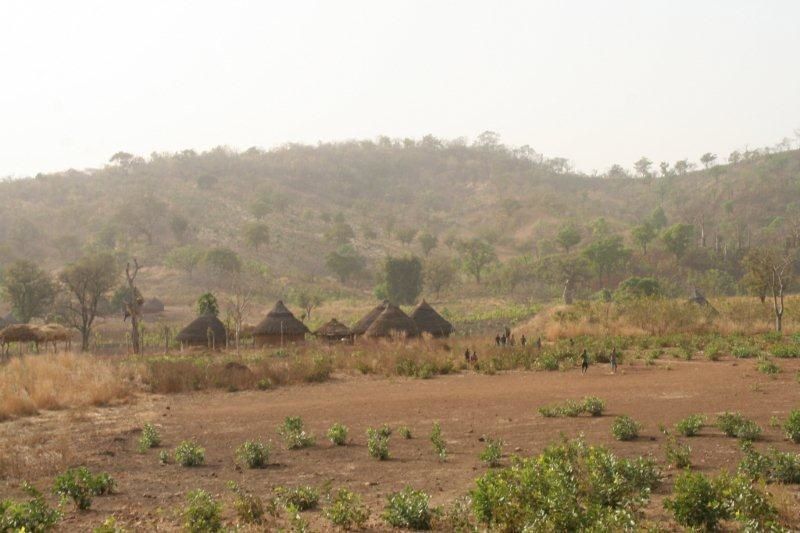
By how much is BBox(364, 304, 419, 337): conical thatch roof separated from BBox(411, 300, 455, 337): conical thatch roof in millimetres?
933

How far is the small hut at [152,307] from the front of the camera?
178ft

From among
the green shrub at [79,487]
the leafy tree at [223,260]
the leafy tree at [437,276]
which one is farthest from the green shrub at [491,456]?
the leafy tree at [223,260]

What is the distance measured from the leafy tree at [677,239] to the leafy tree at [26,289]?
51165mm

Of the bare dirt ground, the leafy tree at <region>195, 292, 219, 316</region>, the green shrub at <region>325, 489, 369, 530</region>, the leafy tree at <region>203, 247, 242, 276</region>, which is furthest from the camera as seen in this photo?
the leafy tree at <region>203, 247, 242, 276</region>

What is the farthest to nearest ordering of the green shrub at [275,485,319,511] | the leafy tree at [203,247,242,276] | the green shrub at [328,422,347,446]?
the leafy tree at [203,247,242,276], the green shrub at [328,422,347,446], the green shrub at [275,485,319,511]

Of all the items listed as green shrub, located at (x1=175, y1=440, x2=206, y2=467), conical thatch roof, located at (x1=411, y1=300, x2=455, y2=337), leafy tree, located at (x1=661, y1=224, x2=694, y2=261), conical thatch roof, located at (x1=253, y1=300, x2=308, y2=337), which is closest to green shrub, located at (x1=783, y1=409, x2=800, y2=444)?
green shrub, located at (x1=175, y1=440, x2=206, y2=467)

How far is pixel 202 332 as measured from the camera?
36.2 m

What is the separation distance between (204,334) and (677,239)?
4674cm

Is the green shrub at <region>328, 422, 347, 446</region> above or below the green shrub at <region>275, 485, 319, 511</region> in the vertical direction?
below

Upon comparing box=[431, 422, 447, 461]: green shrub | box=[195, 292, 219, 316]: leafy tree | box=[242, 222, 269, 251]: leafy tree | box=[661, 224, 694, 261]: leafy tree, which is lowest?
box=[431, 422, 447, 461]: green shrub

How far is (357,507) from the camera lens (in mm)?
8383

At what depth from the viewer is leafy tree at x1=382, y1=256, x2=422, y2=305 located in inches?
2429

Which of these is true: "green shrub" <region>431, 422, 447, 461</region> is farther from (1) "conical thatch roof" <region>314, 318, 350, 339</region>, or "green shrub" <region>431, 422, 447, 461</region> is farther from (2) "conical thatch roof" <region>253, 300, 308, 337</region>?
(1) "conical thatch roof" <region>314, 318, 350, 339</region>

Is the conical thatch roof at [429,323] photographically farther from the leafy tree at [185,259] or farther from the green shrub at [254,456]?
the leafy tree at [185,259]
